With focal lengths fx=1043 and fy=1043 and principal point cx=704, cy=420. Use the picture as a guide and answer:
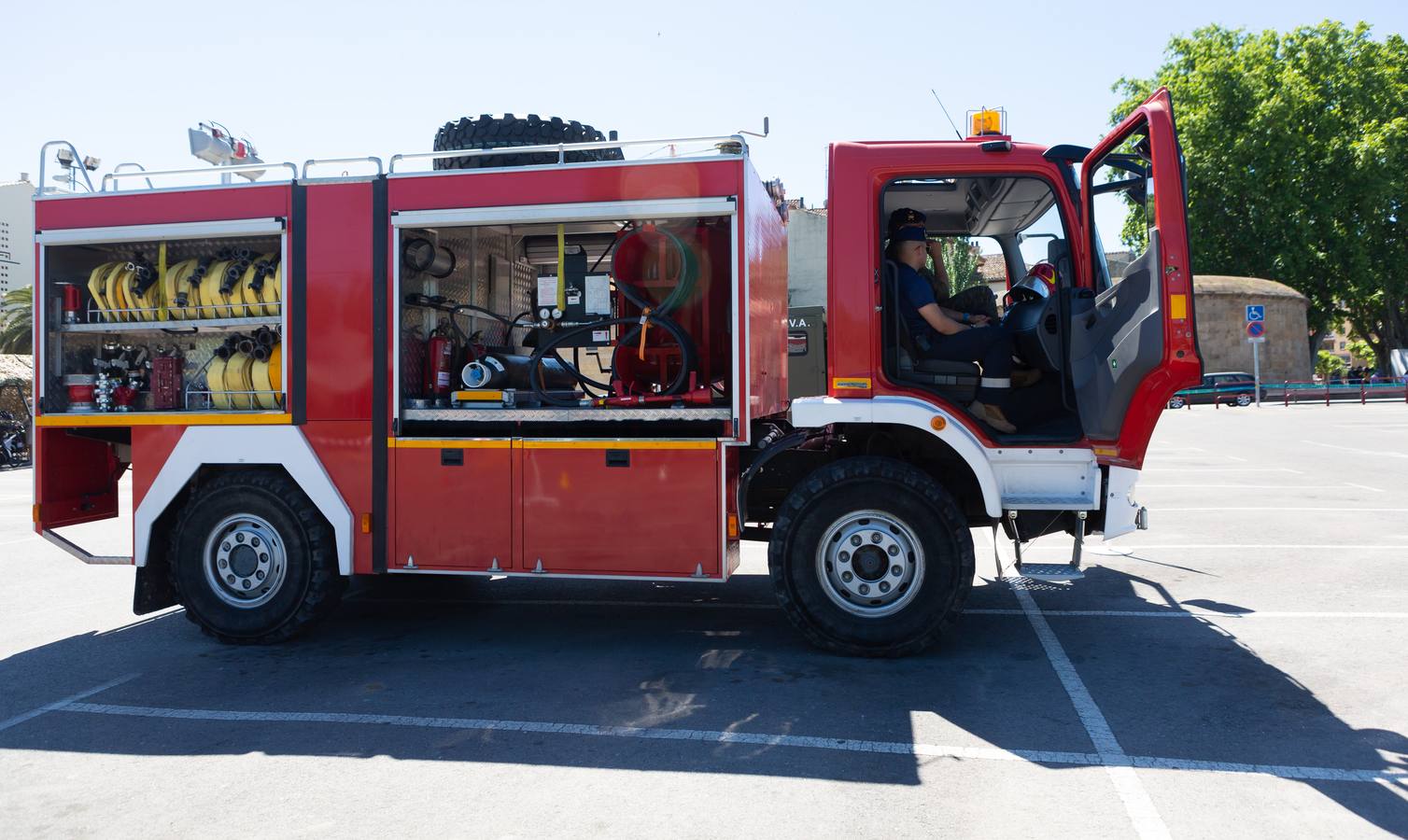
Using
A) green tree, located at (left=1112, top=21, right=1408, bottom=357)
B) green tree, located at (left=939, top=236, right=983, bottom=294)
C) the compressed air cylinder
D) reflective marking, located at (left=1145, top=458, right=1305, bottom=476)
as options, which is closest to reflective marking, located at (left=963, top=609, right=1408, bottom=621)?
green tree, located at (left=939, top=236, right=983, bottom=294)

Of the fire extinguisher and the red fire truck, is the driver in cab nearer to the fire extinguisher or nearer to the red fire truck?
the red fire truck

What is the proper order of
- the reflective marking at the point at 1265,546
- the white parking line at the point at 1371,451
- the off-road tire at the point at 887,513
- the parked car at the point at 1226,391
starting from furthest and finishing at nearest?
the parked car at the point at 1226,391 → the white parking line at the point at 1371,451 → the reflective marking at the point at 1265,546 → the off-road tire at the point at 887,513

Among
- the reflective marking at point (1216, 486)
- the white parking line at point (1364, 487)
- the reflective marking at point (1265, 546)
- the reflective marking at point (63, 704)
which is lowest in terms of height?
the reflective marking at point (63, 704)

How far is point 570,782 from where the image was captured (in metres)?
3.99

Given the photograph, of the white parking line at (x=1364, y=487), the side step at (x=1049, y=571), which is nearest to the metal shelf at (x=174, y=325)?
the side step at (x=1049, y=571)

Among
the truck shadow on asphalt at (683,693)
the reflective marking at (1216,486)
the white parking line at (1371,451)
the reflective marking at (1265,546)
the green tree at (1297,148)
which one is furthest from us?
the green tree at (1297,148)

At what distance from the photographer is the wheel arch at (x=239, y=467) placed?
6.06 meters

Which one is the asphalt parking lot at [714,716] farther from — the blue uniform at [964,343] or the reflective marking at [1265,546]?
the blue uniform at [964,343]

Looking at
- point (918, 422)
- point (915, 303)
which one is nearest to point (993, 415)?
point (918, 422)

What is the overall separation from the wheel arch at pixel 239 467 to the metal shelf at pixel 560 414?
0.64 m

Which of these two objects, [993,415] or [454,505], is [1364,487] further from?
[454,505]

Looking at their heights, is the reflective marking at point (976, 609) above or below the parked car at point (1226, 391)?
below

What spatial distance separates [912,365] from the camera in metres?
5.89

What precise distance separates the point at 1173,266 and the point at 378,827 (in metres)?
4.28
